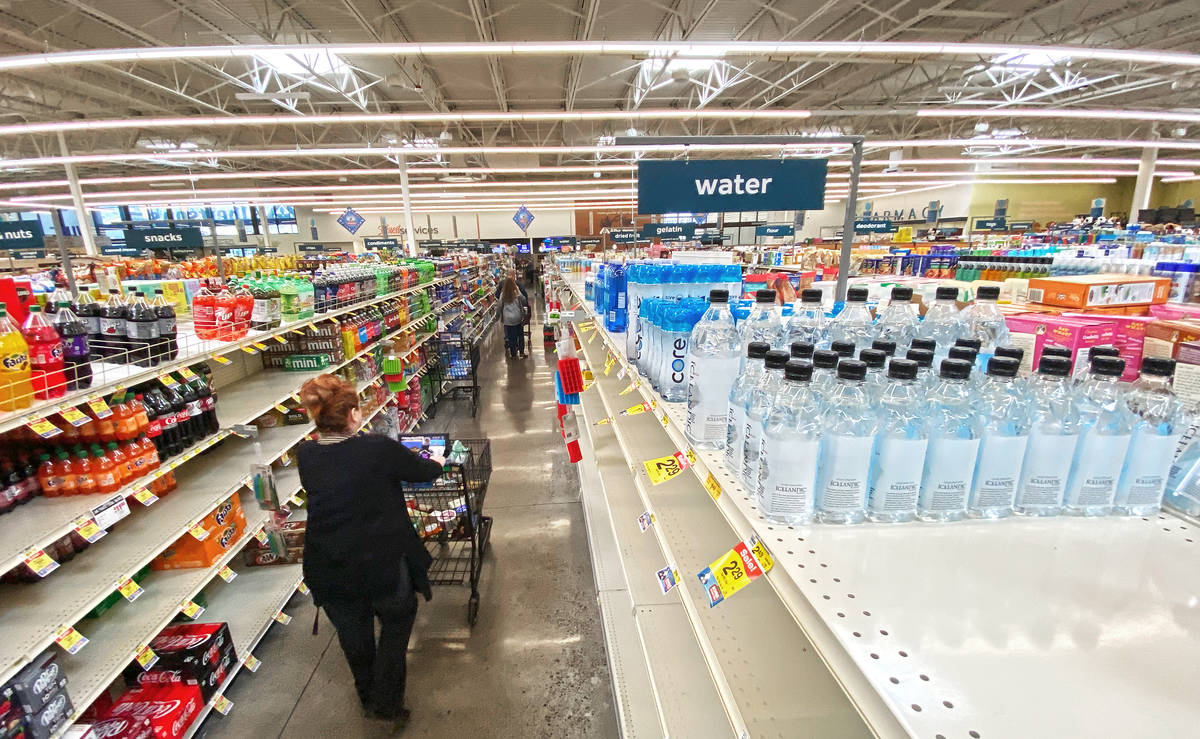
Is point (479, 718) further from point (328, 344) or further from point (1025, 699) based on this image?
point (328, 344)

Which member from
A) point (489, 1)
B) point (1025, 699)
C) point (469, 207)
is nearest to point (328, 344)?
point (1025, 699)

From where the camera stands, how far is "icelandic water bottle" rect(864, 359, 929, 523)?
857 millimetres

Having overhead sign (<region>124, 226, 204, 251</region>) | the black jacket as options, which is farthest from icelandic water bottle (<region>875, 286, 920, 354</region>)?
overhead sign (<region>124, 226, 204, 251</region>)

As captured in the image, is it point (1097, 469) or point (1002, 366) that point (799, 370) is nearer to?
point (1002, 366)

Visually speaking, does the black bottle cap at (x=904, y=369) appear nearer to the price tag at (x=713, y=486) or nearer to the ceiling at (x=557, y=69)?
the price tag at (x=713, y=486)

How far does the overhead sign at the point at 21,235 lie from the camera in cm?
750

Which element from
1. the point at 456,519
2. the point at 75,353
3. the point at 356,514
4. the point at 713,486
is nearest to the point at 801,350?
the point at 713,486

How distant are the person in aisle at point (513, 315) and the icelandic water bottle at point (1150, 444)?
8.82 m

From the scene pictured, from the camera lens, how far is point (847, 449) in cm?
87

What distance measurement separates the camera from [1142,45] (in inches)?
336

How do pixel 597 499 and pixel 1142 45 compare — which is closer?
pixel 597 499

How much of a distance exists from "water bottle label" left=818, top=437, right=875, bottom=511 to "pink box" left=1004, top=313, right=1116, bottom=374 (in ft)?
2.05

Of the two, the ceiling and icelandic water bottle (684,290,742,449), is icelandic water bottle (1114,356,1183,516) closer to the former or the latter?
icelandic water bottle (684,290,742,449)

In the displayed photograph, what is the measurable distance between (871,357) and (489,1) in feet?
29.8
